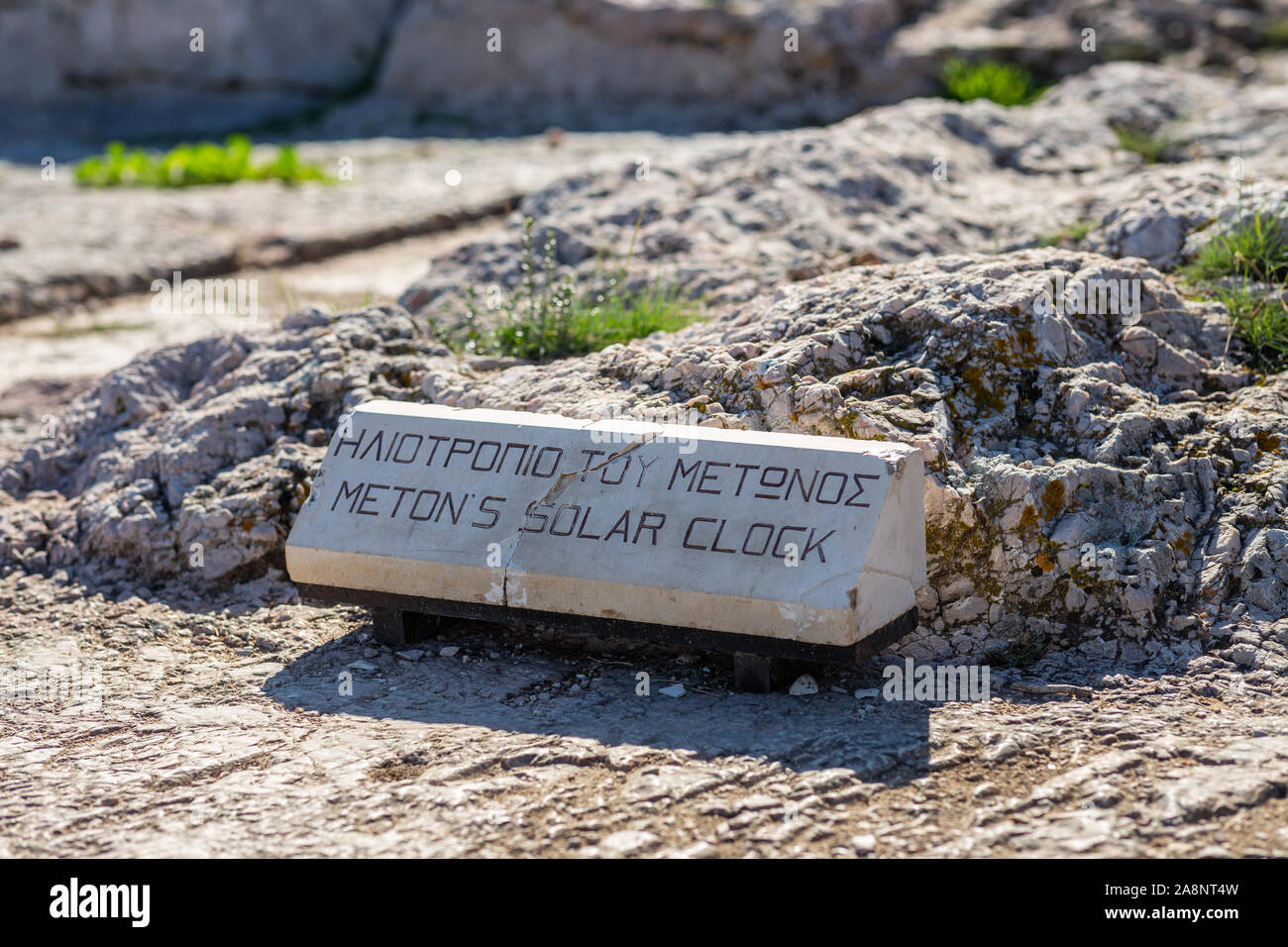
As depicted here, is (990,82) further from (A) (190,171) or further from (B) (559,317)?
(B) (559,317)

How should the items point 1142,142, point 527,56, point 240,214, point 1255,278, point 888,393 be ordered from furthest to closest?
1. point 527,56
2. point 240,214
3. point 1142,142
4. point 1255,278
5. point 888,393

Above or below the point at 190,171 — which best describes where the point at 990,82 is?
above

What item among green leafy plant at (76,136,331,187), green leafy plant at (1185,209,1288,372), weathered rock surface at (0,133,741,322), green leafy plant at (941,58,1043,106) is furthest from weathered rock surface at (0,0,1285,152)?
green leafy plant at (1185,209,1288,372)

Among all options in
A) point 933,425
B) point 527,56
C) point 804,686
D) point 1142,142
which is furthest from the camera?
point 527,56

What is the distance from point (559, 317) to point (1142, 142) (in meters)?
3.40

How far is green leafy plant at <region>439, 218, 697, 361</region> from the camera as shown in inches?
189

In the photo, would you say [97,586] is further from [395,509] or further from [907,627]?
[907,627]

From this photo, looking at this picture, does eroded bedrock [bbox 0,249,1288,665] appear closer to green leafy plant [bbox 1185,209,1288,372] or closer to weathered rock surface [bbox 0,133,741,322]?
green leafy plant [bbox 1185,209,1288,372]

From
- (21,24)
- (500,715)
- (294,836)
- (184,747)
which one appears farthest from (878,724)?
(21,24)

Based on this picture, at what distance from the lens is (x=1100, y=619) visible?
11.3 feet

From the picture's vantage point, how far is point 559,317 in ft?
15.8

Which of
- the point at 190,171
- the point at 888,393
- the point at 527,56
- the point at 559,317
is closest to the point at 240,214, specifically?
the point at 190,171

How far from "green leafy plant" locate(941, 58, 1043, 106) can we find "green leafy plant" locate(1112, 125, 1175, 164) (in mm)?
3480
